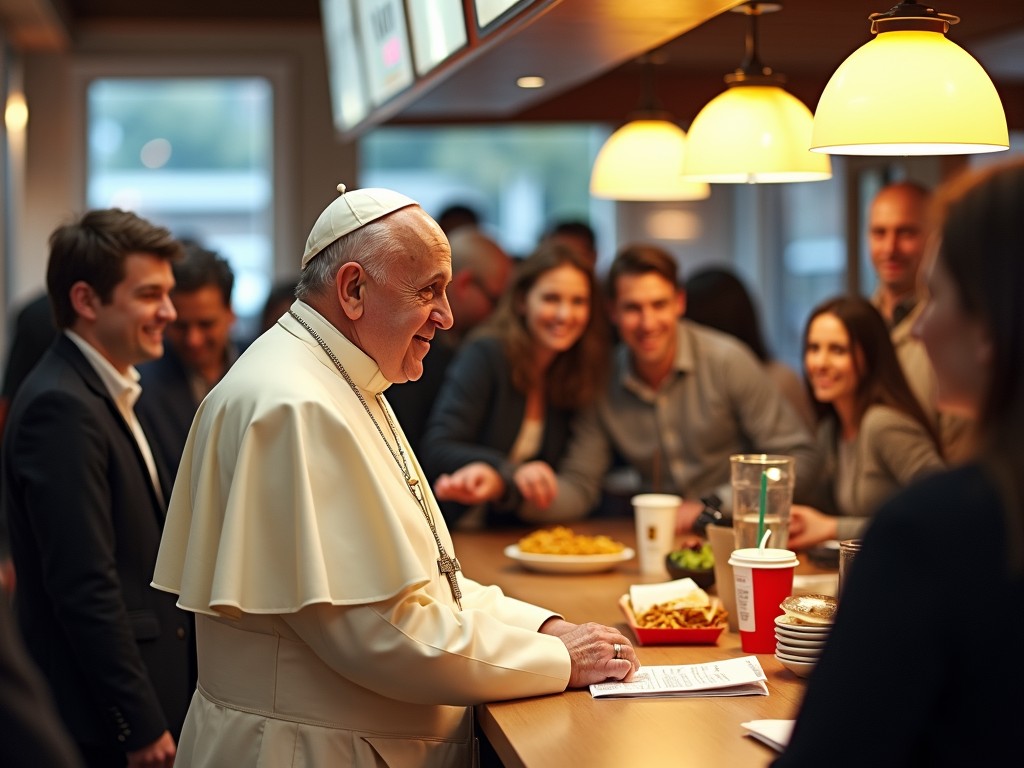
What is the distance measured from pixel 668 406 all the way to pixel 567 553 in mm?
961

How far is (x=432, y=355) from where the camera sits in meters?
4.62

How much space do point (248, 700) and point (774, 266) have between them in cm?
712

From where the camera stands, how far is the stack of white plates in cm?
214

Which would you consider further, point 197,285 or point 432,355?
point 432,355

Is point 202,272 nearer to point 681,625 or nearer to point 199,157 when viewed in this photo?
→ point 681,625

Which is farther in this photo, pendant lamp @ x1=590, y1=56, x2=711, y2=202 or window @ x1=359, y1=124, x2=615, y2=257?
window @ x1=359, y1=124, x2=615, y2=257

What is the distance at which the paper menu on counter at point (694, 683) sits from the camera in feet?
6.98

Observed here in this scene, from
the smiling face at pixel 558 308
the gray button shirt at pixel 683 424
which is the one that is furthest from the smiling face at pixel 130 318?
the gray button shirt at pixel 683 424

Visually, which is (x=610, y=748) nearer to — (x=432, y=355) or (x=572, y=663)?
(x=572, y=663)

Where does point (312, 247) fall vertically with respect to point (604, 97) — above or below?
below

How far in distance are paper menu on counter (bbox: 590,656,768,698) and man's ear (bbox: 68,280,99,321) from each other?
1454 millimetres

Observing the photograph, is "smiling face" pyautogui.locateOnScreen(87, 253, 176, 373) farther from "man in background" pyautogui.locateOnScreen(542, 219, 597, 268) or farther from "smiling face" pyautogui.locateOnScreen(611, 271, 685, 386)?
"man in background" pyautogui.locateOnScreen(542, 219, 597, 268)

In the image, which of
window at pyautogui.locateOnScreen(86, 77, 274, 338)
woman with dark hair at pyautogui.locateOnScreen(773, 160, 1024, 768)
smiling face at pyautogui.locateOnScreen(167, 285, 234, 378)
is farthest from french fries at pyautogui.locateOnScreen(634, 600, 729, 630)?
window at pyautogui.locateOnScreen(86, 77, 274, 338)

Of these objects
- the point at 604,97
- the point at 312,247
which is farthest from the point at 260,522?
the point at 604,97
